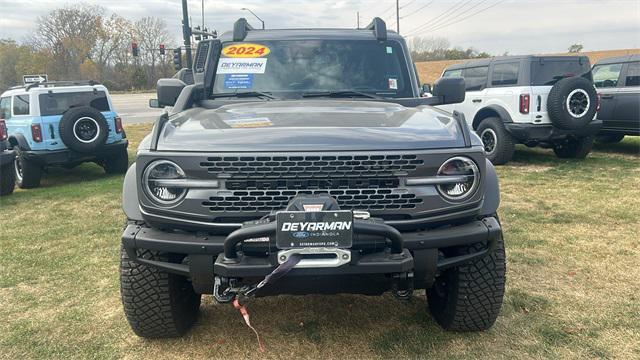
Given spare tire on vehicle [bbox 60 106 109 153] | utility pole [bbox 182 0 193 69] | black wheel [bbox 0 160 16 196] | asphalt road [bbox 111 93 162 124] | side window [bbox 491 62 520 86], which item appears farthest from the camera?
asphalt road [bbox 111 93 162 124]

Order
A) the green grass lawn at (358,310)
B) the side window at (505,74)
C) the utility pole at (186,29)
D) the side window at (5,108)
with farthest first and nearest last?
1. the utility pole at (186,29)
2. the side window at (505,74)
3. the side window at (5,108)
4. the green grass lawn at (358,310)

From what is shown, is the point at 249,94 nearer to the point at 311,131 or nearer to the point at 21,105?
the point at 311,131

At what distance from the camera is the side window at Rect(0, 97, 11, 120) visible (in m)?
8.95

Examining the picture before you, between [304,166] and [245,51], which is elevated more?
[245,51]

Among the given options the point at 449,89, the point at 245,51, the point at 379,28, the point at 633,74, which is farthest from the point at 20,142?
the point at 633,74

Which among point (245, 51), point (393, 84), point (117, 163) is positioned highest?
point (245, 51)

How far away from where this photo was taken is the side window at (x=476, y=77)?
9.88m

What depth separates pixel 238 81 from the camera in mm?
3914

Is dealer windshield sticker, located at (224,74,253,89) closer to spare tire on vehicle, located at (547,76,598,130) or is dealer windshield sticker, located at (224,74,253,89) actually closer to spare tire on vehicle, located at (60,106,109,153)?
spare tire on vehicle, located at (60,106,109,153)

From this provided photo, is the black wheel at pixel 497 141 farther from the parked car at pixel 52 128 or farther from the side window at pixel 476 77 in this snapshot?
the parked car at pixel 52 128

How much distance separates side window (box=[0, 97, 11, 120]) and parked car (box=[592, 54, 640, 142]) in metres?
10.8

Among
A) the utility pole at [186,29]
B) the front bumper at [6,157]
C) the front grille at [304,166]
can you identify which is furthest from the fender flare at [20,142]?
the utility pole at [186,29]

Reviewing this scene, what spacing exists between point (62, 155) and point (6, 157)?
43.7 inches

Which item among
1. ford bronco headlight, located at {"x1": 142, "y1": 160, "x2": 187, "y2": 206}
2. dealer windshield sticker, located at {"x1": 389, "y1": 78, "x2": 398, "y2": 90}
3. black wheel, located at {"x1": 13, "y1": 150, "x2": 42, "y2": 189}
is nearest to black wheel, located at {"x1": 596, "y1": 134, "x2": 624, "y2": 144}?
dealer windshield sticker, located at {"x1": 389, "y1": 78, "x2": 398, "y2": 90}
